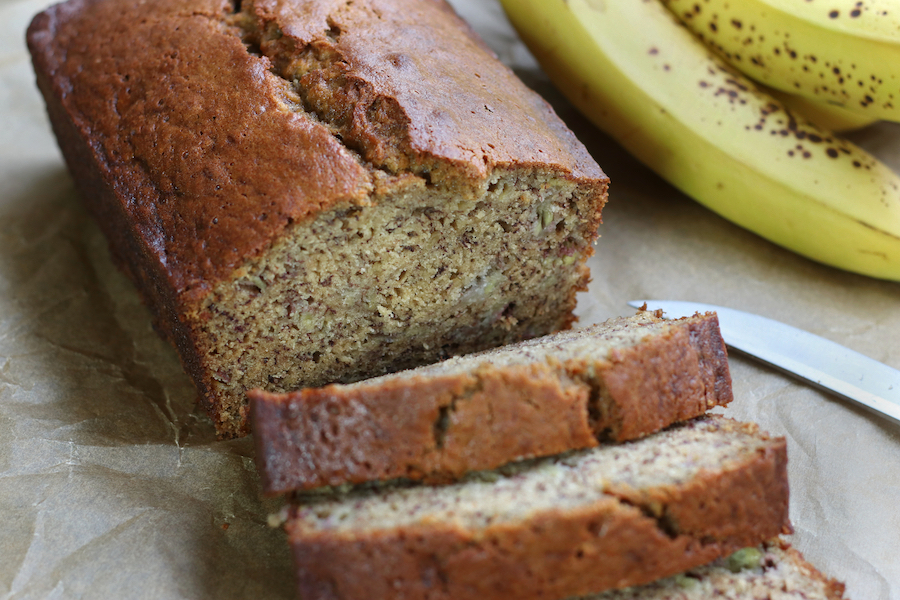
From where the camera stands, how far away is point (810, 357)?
9.17ft

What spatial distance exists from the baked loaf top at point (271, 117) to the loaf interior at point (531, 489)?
2.52ft

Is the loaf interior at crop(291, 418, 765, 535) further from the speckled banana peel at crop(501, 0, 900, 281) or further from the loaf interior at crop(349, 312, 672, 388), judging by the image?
the speckled banana peel at crop(501, 0, 900, 281)

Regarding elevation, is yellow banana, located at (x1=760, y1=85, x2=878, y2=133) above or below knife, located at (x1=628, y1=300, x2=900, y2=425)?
above

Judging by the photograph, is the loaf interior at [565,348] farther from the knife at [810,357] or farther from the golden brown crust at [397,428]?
the knife at [810,357]

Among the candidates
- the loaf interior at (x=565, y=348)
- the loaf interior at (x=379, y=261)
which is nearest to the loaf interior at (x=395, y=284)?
the loaf interior at (x=379, y=261)

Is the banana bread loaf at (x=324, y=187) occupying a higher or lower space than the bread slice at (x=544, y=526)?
higher

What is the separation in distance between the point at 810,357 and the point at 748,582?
1081 millimetres

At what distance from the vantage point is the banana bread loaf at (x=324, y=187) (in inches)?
88.8

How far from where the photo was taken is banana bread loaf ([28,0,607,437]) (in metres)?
2.26

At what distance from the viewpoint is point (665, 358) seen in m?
2.15

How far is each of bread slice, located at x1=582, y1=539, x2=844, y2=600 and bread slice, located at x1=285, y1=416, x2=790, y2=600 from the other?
9 cm

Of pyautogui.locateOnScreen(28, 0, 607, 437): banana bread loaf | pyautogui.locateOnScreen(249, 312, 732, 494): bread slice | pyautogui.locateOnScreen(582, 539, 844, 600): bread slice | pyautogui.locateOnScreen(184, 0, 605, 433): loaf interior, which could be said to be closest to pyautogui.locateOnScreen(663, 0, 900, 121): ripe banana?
pyautogui.locateOnScreen(28, 0, 607, 437): banana bread loaf

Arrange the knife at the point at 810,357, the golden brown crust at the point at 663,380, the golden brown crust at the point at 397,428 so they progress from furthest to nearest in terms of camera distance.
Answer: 1. the knife at the point at 810,357
2. the golden brown crust at the point at 663,380
3. the golden brown crust at the point at 397,428

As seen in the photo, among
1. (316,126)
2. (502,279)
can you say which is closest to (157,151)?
(316,126)
